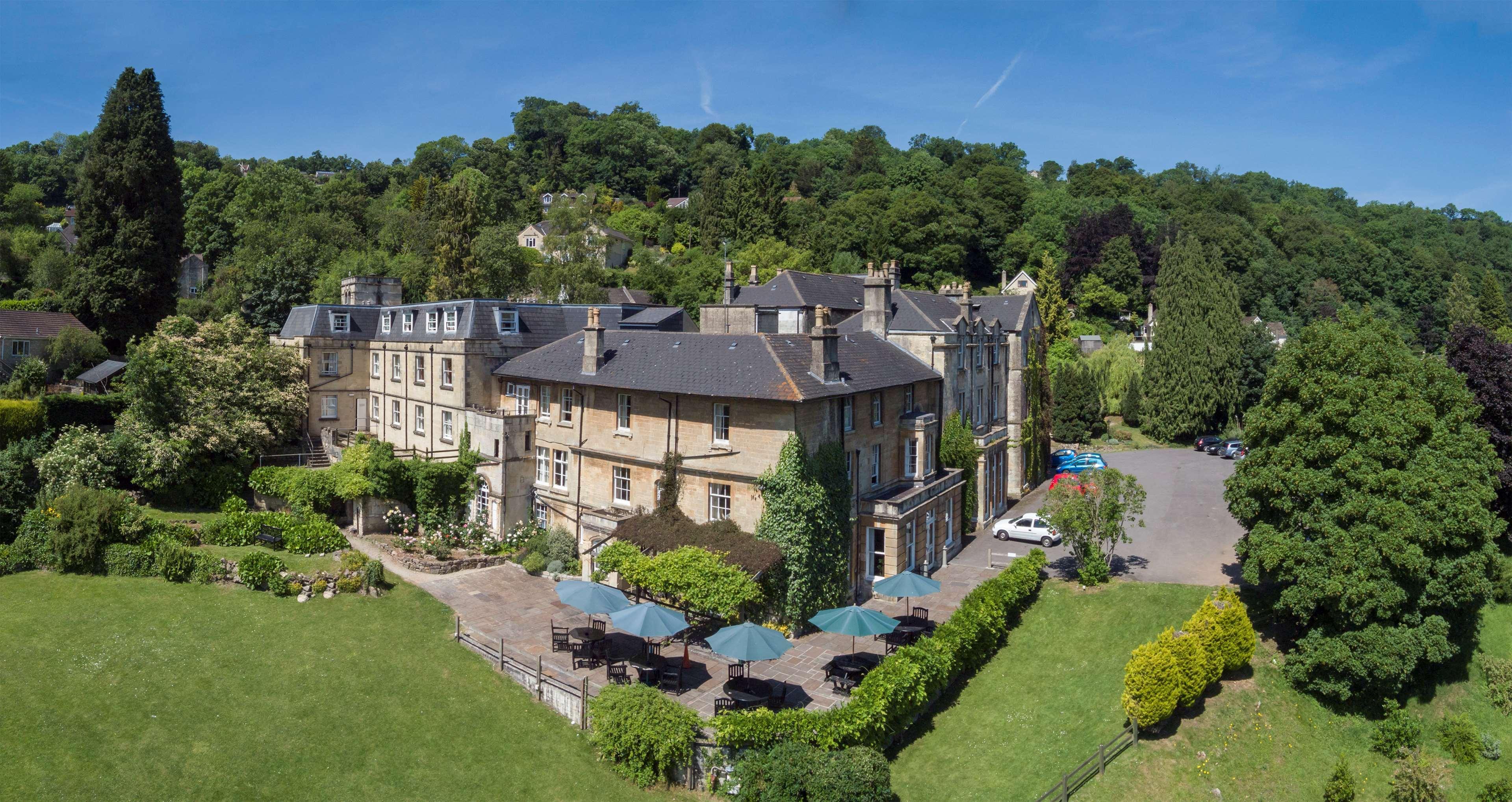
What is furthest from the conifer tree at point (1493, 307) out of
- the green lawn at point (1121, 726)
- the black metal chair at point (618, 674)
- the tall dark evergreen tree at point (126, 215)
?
the tall dark evergreen tree at point (126, 215)

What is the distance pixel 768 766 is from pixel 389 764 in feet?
30.9

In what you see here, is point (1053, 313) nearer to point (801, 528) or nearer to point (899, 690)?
point (801, 528)

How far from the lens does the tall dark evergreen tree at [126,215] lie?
52.2 metres

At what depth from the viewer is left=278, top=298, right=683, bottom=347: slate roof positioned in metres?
39.9

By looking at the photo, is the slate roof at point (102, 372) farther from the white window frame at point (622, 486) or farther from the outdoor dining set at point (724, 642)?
the outdoor dining set at point (724, 642)

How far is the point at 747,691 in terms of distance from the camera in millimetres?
23031

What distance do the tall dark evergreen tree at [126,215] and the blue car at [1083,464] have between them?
59.5 m


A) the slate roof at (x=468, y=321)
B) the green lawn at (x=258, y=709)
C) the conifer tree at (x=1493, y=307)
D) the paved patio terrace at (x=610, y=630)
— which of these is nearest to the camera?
the green lawn at (x=258, y=709)

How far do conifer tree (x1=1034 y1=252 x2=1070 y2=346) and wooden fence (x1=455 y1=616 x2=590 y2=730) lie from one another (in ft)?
209

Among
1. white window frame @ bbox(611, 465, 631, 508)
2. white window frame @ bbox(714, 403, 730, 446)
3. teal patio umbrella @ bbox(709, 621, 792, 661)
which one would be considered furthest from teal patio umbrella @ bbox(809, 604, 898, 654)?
white window frame @ bbox(611, 465, 631, 508)

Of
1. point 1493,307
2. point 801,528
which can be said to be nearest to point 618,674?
point 801,528

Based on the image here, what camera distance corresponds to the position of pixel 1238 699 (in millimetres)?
25719

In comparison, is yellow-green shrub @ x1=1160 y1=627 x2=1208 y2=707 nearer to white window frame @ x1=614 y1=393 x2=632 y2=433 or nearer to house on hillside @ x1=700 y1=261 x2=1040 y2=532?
house on hillside @ x1=700 y1=261 x2=1040 y2=532

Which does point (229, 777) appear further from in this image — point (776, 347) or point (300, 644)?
point (776, 347)
